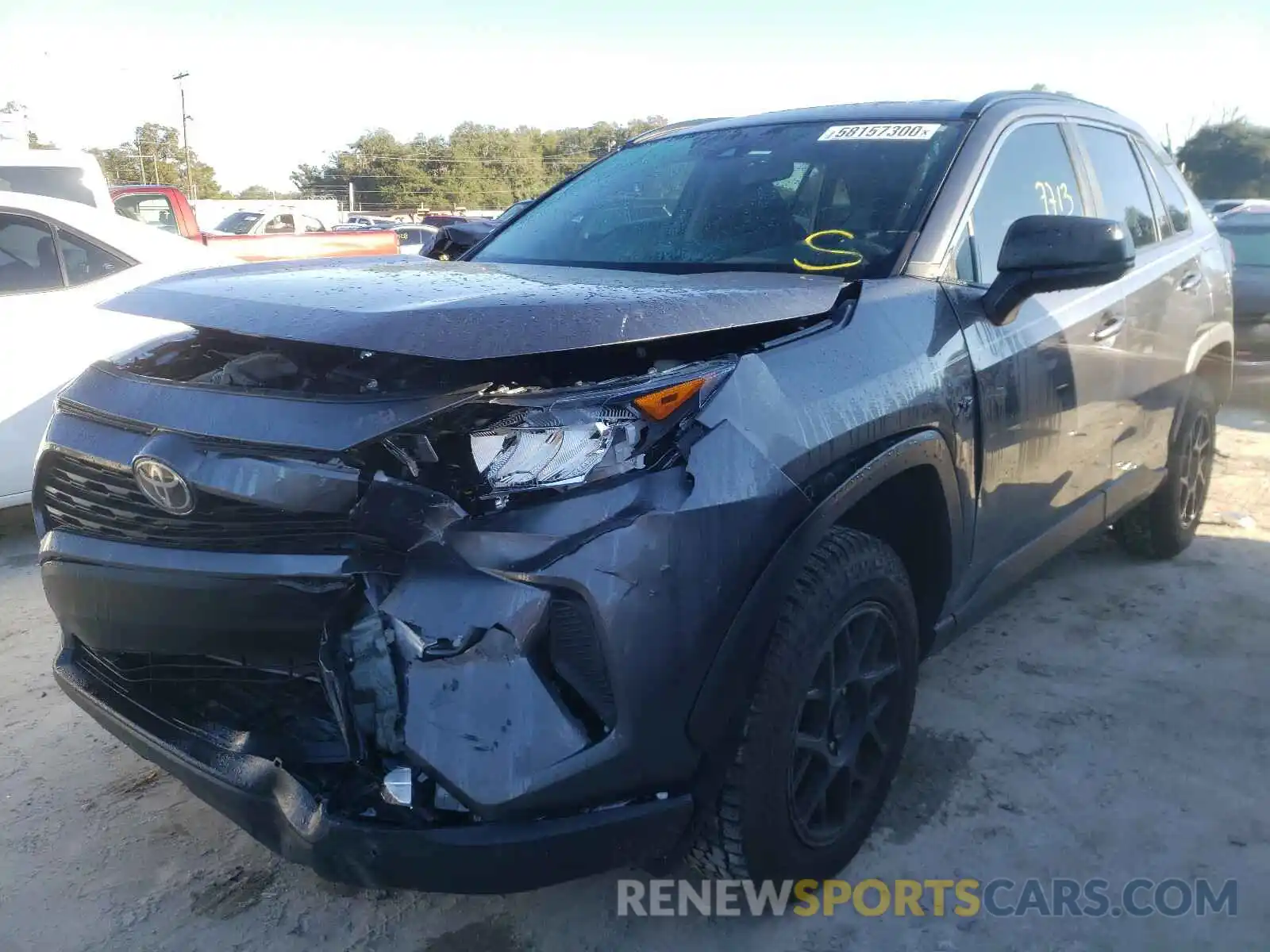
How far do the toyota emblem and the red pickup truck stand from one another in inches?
299

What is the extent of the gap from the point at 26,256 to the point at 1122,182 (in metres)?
4.97

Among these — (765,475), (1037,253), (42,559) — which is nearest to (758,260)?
(1037,253)

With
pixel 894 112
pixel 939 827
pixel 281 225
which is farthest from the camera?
pixel 281 225

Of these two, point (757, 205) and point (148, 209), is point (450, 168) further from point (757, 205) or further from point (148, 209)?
point (757, 205)

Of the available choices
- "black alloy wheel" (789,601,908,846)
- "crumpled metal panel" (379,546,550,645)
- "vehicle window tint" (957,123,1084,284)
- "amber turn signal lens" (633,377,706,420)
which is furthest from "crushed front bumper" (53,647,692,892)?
"vehicle window tint" (957,123,1084,284)

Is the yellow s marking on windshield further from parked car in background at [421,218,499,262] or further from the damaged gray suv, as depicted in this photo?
parked car in background at [421,218,499,262]

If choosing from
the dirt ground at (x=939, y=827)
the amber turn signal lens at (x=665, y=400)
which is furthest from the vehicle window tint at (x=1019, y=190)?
the dirt ground at (x=939, y=827)

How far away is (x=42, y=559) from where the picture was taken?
2205 millimetres

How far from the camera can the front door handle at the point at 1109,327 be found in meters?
3.14

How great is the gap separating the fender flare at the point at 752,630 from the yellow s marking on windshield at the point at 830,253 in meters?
0.74

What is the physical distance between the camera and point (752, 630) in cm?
182

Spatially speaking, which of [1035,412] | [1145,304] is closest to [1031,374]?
[1035,412]

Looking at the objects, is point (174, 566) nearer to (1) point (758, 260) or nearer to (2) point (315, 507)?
(2) point (315, 507)

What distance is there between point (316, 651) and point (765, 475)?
880 millimetres
